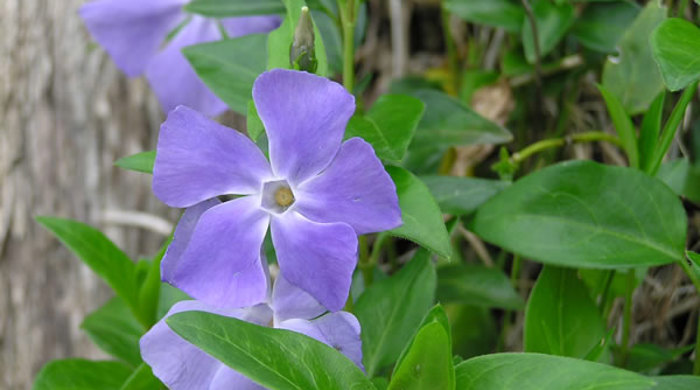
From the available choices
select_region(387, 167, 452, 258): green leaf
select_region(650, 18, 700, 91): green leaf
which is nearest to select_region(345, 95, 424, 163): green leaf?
select_region(387, 167, 452, 258): green leaf

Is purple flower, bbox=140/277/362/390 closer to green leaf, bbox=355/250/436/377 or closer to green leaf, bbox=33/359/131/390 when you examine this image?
green leaf, bbox=355/250/436/377

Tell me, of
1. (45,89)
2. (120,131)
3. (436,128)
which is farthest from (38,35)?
(436,128)

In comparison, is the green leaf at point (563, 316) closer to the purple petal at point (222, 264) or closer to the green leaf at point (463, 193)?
the green leaf at point (463, 193)

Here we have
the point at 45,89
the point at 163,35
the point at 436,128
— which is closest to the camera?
the point at 436,128

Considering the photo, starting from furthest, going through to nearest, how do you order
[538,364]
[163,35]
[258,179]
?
[163,35]
[258,179]
[538,364]

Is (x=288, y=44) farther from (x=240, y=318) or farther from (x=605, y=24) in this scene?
(x=605, y=24)

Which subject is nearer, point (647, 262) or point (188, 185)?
point (188, 185)

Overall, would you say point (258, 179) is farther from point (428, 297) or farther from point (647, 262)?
point (647, 262)
